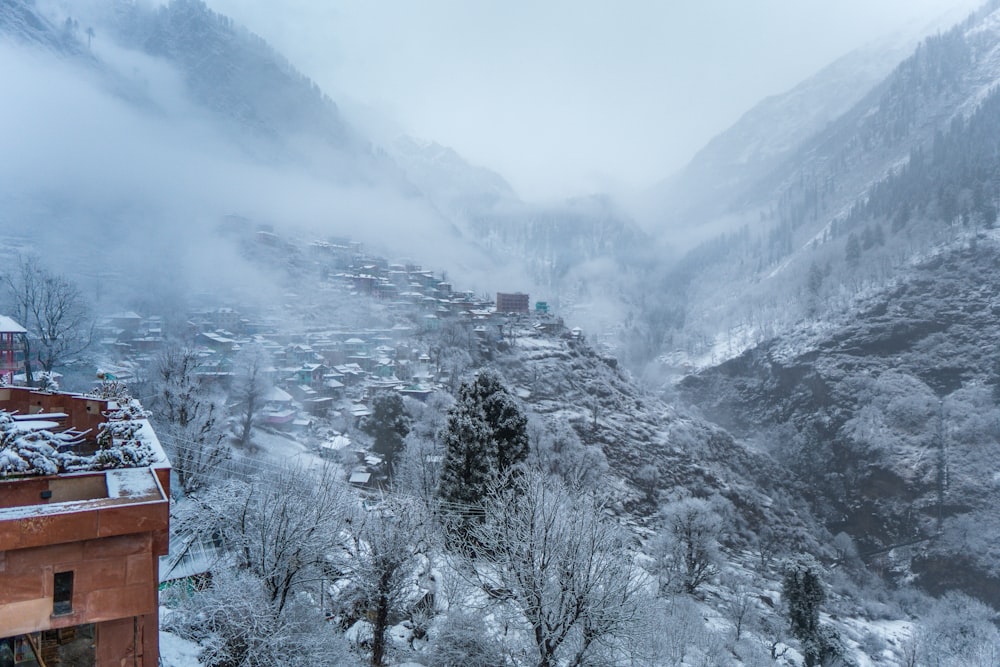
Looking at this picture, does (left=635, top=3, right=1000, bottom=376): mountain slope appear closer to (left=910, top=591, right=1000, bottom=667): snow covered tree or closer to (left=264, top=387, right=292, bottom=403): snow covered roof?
(left=910, top=591, right=1000, bottom=667): snow covered tree

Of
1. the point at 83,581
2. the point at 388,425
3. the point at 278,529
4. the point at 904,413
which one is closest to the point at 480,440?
the point at 278,529

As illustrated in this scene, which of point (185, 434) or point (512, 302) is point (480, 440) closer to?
point (185, 434)

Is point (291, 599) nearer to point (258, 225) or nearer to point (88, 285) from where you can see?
point (88, 285)

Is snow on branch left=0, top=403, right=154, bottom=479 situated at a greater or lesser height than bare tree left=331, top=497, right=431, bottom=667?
greater

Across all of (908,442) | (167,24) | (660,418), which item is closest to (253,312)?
(660,418)

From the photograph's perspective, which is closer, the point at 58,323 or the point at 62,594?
the point at 62,594

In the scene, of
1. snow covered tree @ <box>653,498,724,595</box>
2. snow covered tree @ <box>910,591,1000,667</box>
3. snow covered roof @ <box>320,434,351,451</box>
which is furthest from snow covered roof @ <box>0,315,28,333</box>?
snow covered tree @ <box>910,591,1000,667</box>
